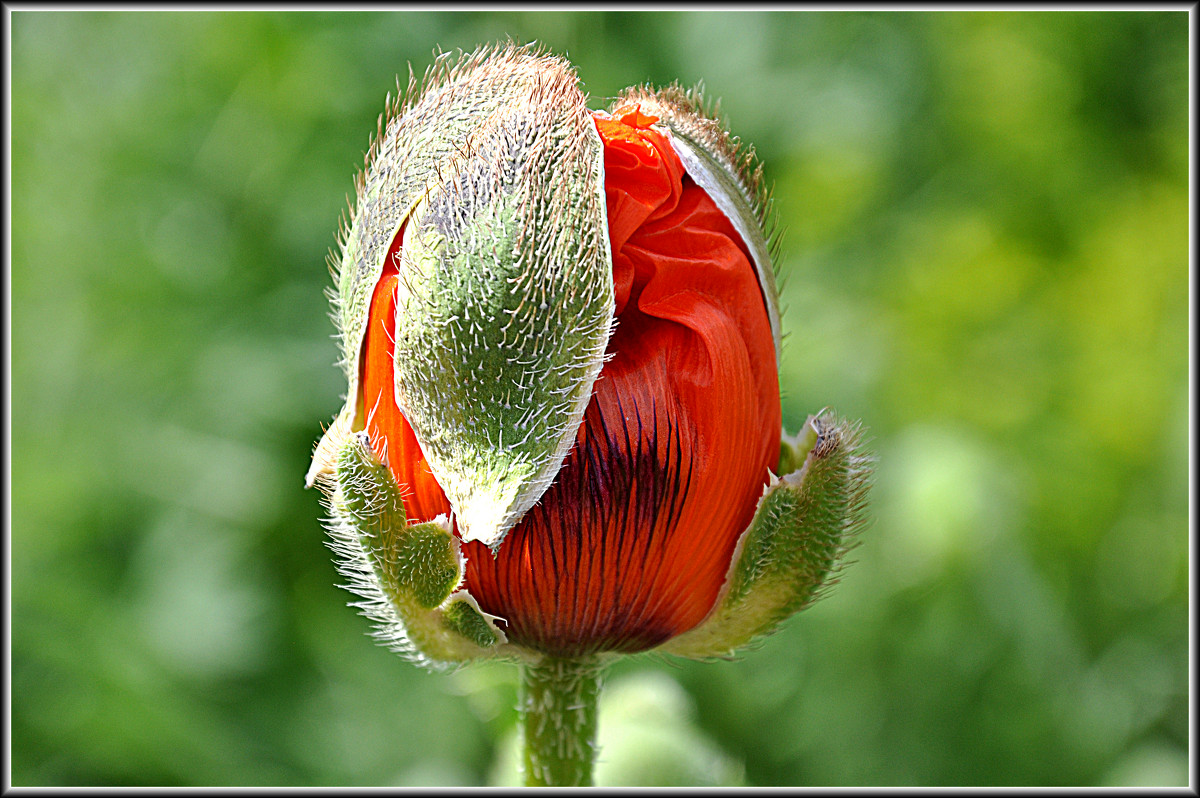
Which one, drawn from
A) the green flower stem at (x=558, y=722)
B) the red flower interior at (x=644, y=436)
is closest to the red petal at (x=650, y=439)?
the red flower interior at (x=644, y=436)

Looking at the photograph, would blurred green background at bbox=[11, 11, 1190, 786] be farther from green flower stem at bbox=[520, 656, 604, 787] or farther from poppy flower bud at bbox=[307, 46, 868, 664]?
poppy flower bud at bbox=[307, 46, 868, 664]

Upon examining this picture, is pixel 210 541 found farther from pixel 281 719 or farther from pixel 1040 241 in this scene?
pixel 1040 241

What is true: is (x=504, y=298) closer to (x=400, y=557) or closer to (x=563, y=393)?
(x=563, y=393)

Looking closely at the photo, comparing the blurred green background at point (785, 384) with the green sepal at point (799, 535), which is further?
the blurred green background at point (785, 384)

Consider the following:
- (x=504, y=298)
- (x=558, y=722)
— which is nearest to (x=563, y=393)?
(x=504, y=298)

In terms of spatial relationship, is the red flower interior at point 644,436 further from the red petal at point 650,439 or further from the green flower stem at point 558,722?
the green flower stem at point 558,722

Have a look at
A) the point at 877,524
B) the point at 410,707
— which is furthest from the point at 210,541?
the point at 877,524
